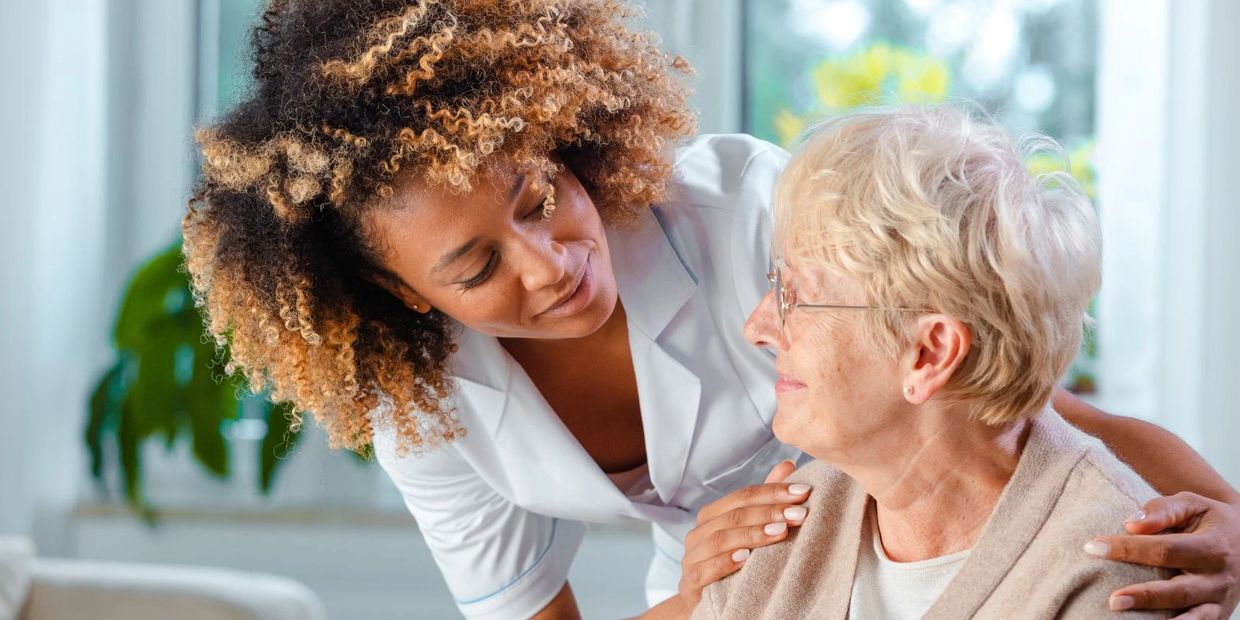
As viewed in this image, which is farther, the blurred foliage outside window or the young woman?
the blurred foliage outside window

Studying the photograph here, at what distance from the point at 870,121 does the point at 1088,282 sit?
275 millimetres

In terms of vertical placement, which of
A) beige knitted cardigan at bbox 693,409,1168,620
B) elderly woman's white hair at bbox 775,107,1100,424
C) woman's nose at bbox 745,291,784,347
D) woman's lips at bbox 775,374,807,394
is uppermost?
elderly woman's white hair at bbox 775,107,1100,424

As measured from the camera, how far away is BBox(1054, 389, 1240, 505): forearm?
4.49 ft

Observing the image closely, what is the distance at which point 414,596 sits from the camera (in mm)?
3107

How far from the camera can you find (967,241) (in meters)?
1.19

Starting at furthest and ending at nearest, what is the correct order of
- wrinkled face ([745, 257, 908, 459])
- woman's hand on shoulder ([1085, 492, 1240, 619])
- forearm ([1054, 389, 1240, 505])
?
forearm ([1054, 389, 1240, 505])
wrinkled face ([745, 257, 908, 459])
woman's hand on shoulder ([1085, 492, 1240, 619])

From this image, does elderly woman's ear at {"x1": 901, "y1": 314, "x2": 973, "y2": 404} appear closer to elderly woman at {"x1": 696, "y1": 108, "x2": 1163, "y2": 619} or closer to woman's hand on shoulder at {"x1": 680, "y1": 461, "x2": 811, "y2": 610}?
elderly woman at {"x1": 696, "y1": 108, "x2": 1163, "y2": 619}

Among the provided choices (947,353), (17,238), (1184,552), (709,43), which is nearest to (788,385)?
(947,353)

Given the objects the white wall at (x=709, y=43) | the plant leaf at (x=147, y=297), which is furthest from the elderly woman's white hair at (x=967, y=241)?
the plant leaf at (x=147, y=297)

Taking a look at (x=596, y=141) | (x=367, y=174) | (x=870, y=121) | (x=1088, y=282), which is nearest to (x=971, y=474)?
(x=1088, y=282)

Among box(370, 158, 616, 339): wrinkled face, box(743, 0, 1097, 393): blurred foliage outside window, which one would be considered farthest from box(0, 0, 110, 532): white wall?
box(370, 158, 616, 339): wrinkled face

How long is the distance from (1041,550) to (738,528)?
1.25 ft

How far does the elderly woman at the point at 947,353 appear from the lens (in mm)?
1191

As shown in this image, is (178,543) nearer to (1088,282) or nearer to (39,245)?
(39,245)
